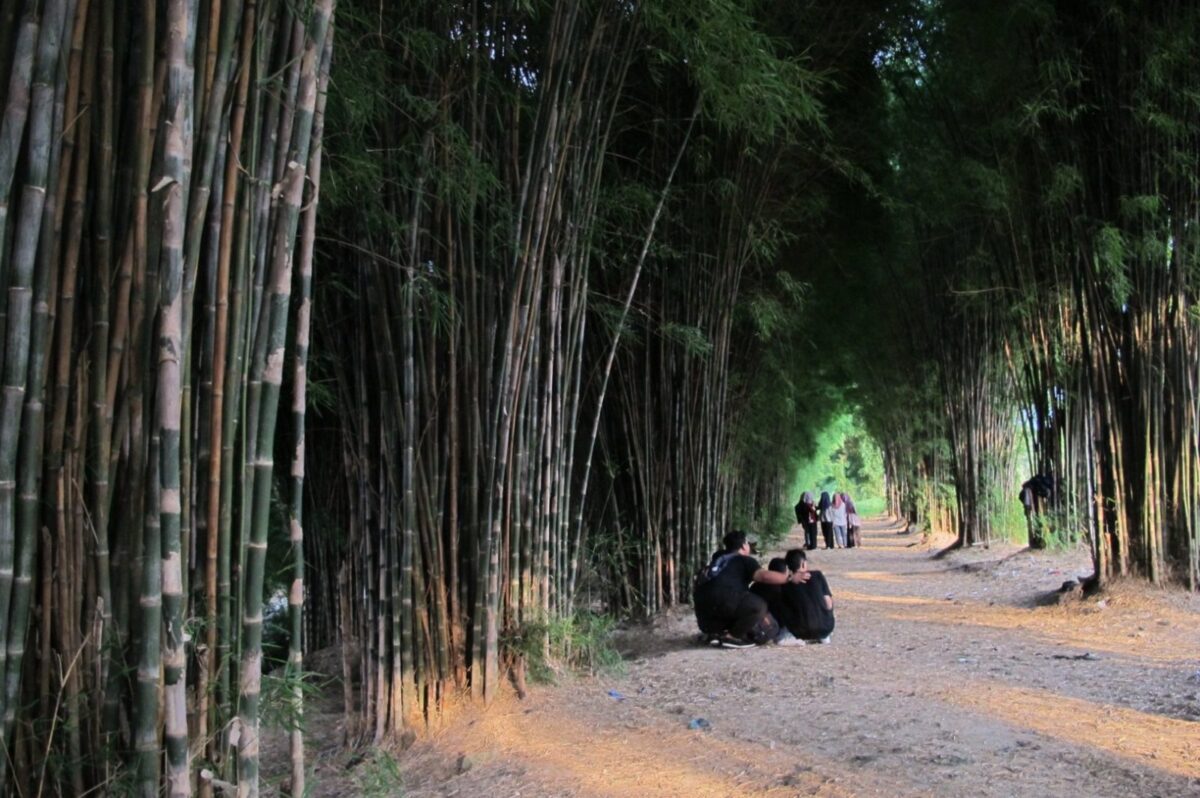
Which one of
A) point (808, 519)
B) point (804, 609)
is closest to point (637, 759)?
point (804, 609)

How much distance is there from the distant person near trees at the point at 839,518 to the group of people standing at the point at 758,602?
27.4 feet

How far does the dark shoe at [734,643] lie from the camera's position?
15.9 ft

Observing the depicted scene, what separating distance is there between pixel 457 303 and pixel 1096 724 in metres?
2.63

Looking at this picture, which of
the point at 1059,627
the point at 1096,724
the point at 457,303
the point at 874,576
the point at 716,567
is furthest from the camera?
the point at 874,576

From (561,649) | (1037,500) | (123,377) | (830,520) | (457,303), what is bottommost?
(561,649)

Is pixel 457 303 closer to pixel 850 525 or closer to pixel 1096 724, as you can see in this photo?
pixel 1096 724

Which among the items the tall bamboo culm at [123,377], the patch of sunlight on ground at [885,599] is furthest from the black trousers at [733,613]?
the tall bamboo culm at [123,377]

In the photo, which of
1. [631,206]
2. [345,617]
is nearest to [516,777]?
[345,617]

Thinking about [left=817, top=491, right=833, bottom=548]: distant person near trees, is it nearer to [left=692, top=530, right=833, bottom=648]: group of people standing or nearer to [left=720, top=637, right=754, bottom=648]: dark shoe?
[left=692, top=530, right=833, bottom=648]: group of people standing

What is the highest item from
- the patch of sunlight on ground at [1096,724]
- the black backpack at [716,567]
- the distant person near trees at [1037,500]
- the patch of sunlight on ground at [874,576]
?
the distant person near trees at [1037,500]

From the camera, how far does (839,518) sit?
520 inches

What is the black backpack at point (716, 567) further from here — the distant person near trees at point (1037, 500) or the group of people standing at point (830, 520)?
the group of people standing at point (830, 520)

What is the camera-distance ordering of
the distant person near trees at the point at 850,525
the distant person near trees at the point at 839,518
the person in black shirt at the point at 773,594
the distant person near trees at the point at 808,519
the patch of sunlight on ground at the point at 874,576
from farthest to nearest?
the distant person near trees at the point at 850,525 < the distant person near trees at the point at 839,518 < the distant person near trees at the point at 808,519 < the patch of sunlight on ground at the point at 874,576 < the person in black shirt at the point at 773,594

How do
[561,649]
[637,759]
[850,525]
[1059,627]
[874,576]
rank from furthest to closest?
[850,525], [874,576], [1059,627], [561,649], [637,759]
